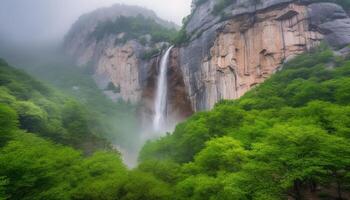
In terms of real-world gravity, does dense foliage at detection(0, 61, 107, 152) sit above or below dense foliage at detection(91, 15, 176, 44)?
below

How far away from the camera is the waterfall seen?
65250mm

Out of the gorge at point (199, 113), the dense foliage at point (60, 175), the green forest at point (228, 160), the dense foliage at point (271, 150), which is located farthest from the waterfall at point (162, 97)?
the dense foliage at point (60, 175)

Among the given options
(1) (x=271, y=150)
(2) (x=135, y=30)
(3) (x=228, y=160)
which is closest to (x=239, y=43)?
(3) (x=228, y=160)

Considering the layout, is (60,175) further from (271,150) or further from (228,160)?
(271,150)

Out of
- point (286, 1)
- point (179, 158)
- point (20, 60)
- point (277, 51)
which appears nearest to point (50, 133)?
point (179, 158)

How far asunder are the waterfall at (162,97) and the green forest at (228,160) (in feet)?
85.3

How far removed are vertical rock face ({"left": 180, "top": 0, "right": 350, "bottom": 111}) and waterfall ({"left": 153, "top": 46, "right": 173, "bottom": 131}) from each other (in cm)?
810

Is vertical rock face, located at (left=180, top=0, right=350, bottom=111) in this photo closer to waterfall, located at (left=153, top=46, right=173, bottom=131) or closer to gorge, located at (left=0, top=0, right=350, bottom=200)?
gorge, located at (left=0, top=0, right=350, bottom=200)

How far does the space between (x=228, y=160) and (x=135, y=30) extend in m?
84.8

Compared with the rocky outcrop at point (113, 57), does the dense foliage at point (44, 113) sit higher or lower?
lower

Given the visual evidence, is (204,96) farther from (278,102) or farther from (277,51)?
(278,102)

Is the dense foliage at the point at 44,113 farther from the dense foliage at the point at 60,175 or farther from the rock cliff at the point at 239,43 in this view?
the rock cliff at the point at 239,43

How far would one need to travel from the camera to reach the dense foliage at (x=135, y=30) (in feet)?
305

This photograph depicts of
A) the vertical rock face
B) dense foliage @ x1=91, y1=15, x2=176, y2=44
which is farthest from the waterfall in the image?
dense foliage @ x1=91, y1=15, x2=176, y2=44
